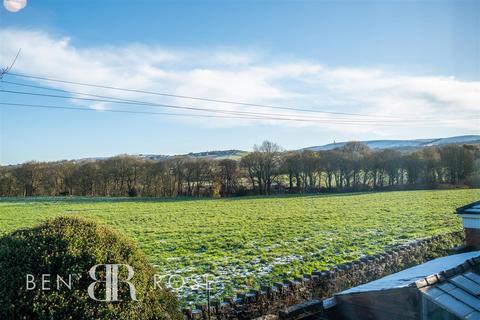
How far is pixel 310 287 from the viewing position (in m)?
6.44

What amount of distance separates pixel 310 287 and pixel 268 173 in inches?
1273

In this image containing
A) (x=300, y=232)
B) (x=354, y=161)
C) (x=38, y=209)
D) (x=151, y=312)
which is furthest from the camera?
(x=354, y=161)

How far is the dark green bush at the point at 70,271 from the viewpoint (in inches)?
117

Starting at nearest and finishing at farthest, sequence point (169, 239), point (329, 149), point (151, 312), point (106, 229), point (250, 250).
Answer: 1. point (151, 312)
2. point (106, 229)
3. point (250, 250)
4. point (169, 239)
5. point (329, 149)

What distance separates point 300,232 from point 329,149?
29741 mm

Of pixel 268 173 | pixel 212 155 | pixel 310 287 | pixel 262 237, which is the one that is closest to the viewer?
pixel 310 287

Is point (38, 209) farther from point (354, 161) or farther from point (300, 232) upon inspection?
point (354, 161)

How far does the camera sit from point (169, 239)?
12867 millimetres

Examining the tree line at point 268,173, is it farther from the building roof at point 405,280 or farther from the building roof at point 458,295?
the building roof at point 458,295

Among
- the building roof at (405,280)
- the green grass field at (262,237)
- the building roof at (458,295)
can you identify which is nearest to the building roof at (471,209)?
the green grass field at (262,237)

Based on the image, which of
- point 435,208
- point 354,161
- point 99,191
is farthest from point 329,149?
point 99,191

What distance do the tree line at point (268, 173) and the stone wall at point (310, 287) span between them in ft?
95.8

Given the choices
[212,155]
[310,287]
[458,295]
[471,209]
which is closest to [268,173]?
[212,155]

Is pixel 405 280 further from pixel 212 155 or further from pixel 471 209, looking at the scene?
pixel 212 155
